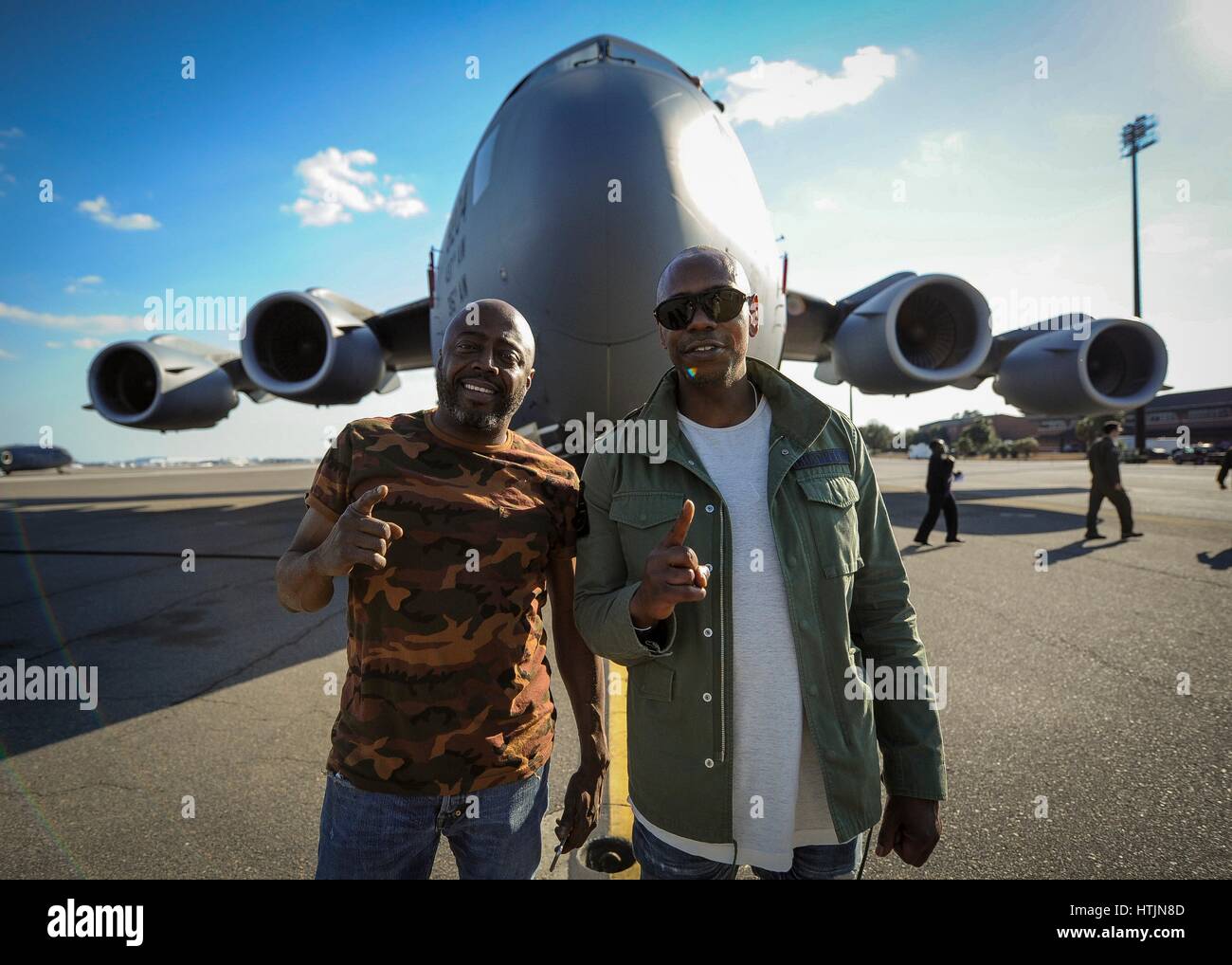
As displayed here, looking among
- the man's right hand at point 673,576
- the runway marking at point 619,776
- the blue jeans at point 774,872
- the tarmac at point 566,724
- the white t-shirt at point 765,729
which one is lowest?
the runway marking at point 619,776

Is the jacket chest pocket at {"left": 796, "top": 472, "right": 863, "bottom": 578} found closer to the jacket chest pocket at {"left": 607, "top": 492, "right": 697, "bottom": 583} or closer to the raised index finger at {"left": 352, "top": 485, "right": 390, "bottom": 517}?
the jacket chest pocket at {"left": 607, "top": 492, "right": 697, "bottom": 583}

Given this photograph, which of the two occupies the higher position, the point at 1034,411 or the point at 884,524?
the point at 1034,411

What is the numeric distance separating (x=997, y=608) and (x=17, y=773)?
664 cm

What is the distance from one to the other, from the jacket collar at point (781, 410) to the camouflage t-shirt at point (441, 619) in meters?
0.40

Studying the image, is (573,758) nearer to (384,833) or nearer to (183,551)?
(384,833)

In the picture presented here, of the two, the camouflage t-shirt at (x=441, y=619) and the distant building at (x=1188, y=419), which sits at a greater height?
the distant building at (x=1188, y=419)

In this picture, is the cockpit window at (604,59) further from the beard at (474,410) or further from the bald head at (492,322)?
the beard at (474,410)

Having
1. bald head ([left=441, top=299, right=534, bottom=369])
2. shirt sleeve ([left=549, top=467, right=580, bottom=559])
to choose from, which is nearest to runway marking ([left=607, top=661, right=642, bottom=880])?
shirt sleeve ([left=549, top=467, right=580, bottom=559])

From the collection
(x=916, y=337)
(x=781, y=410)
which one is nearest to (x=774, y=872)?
(x=781, y=410)

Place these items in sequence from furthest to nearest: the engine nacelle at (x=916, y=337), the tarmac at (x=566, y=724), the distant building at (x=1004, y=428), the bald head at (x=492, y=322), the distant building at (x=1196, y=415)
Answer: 1. the distant building at (x=1004, y=428)
2. the distant building at (x=1196, y=415)
3. the engine nacelle at (x=916, y=337)
4. the tarmac at (x=566, y=724)
5. the bald head at (x=492, y=322)

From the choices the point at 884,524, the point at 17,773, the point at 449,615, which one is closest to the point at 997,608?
the point at 884,524

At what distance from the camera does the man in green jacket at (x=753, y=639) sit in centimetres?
131

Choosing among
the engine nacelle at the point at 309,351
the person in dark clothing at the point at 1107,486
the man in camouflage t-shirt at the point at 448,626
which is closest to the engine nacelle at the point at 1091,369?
the person in dark clothing at the point at 1107,486
